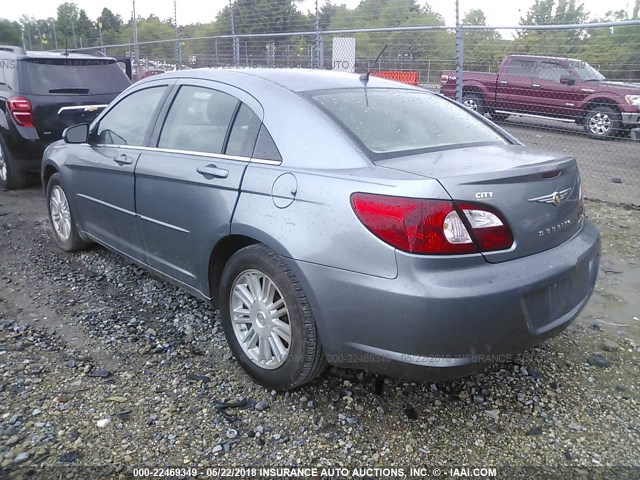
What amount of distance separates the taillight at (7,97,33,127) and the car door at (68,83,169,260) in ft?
8.78

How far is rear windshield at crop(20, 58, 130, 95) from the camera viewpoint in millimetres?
6641

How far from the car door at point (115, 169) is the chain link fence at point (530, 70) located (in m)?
5.31

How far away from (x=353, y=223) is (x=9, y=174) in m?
6.07

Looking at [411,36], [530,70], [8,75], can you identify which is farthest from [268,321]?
[530,70]

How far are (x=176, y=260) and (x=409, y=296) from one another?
1.65 m

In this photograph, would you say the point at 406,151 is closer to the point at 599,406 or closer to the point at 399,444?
the point at 399,444

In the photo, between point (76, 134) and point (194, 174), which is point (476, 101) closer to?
point (76, 134)

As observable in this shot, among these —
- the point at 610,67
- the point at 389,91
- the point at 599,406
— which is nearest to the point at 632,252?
the point at 599,406

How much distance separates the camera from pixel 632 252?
16.4 ft

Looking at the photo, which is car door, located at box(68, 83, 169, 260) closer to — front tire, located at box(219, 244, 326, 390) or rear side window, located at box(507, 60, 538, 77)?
front tire, located at box(219, 244, 326, 390)

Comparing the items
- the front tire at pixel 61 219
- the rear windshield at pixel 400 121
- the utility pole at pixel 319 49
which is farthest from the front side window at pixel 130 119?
the utility pole at pixel 319 49

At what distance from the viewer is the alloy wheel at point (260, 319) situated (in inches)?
107

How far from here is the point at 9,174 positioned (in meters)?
6.84

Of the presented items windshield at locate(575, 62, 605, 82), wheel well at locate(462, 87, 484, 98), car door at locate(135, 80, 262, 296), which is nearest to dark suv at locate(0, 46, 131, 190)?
car door at locate(135, 80, 262, 296)
